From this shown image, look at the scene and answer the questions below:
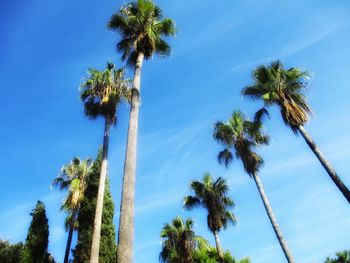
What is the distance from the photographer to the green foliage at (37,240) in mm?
24188

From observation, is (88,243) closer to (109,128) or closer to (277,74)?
(109,128)

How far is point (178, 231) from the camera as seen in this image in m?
30.2

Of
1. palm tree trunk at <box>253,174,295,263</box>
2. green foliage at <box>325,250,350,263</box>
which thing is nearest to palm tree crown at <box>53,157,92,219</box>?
palm tree trunk at <box>253,174,295,263</box>

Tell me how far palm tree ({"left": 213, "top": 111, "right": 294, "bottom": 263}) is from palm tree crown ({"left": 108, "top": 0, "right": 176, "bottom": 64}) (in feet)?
30.2

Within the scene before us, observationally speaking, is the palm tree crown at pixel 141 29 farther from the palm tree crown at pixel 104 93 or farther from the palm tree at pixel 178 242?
the palm tree at pixel 178 242

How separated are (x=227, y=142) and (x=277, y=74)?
269 inches

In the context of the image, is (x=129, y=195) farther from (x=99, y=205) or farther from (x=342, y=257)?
(x=342, y=257)

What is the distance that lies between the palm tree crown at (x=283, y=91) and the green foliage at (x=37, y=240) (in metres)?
18.5

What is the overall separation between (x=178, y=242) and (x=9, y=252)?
18230mm

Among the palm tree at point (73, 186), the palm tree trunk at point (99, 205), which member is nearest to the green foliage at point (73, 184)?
the palm tree at point (73, 186)

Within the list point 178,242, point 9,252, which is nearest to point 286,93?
point 178,242

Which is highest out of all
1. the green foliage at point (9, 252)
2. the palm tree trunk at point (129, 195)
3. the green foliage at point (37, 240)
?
the green foliage at point (9, 252)

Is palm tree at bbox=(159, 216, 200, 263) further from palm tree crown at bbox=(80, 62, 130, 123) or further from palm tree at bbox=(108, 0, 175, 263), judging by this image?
palm tree at bbox=(108, 0, 175, 263)

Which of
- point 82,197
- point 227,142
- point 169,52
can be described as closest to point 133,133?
point 169,52
